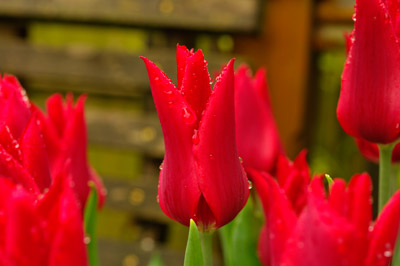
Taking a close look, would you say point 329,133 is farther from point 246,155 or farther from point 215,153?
point 215,153

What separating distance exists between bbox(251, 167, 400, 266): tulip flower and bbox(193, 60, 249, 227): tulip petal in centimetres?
3

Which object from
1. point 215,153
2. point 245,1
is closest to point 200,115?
point 215,153

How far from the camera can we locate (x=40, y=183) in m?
0.28

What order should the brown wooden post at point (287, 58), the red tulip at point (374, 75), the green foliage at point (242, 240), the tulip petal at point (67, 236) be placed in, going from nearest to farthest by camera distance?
the tulip petal at point (67, 236), the red tulip at point (374, 75), the green foliage at point (242, 240), the brown wooden post at point (287, 58)

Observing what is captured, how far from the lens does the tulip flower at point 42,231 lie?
20 cm

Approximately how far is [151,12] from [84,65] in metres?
0.29

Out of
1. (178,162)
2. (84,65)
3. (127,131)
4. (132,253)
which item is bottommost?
(132,253)

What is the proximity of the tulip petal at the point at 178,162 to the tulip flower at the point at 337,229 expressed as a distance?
0.05 meters

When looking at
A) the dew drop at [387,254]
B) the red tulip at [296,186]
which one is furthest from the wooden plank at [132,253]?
the dew drop at [387,254]

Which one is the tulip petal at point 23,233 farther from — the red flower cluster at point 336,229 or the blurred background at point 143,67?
the blurred background at point 143,67

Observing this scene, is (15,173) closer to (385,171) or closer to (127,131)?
(385,171)

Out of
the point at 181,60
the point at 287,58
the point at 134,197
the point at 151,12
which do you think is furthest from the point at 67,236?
the point at 134,197

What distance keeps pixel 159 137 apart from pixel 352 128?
1593 millimetres

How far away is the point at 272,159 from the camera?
434mm
